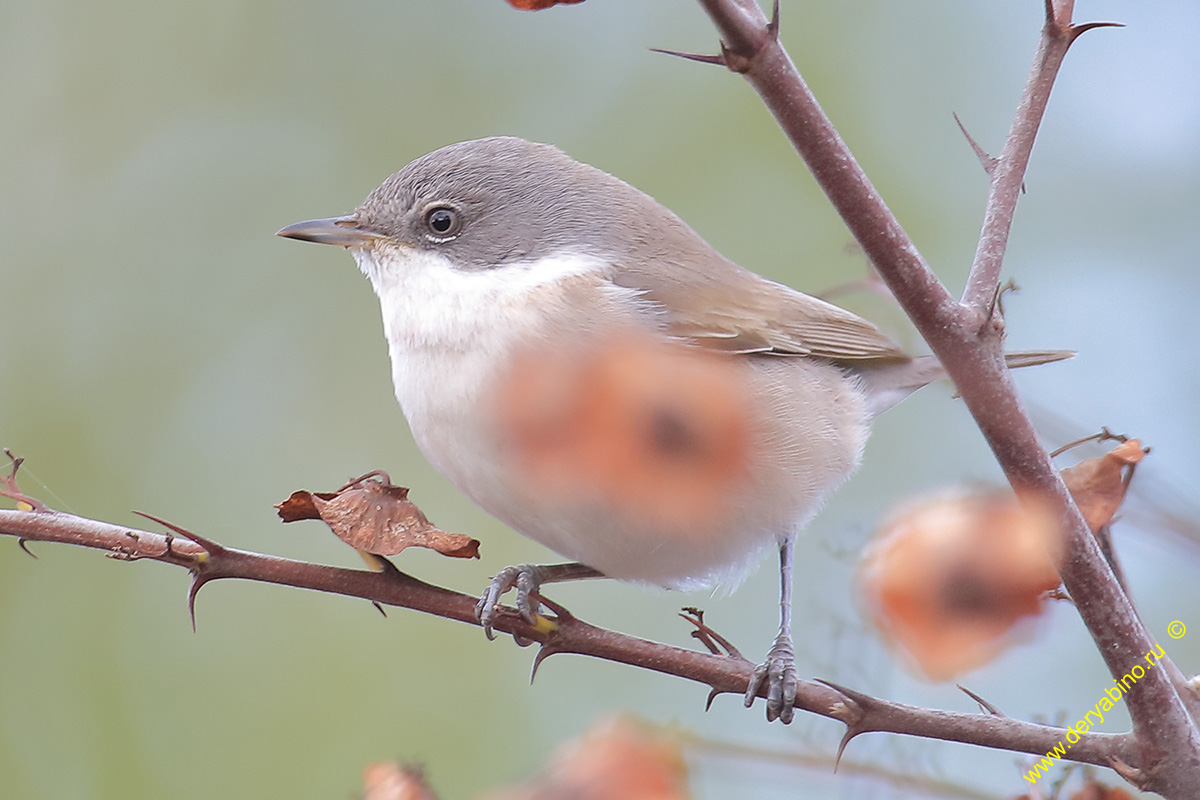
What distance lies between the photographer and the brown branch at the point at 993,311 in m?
1.43

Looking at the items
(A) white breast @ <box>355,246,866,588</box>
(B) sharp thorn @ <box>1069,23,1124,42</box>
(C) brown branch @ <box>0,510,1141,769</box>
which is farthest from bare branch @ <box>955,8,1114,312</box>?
(A) white breast @ <box>355,246,866,588</box>

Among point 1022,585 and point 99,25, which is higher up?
point 99,25

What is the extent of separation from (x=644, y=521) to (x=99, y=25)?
555 cm

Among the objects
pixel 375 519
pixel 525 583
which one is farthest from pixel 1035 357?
pixel 375 519

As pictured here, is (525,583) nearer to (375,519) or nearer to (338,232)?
(375,519)

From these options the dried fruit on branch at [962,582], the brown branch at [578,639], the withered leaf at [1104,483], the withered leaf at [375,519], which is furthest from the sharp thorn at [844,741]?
the withered leaf at [375,519]

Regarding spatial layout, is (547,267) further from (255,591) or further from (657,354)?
(255,591)

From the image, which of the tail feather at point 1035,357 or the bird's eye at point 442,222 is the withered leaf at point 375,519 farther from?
the tail feather at point 1035,357

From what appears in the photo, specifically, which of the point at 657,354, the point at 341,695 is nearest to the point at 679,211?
the point at 341,695

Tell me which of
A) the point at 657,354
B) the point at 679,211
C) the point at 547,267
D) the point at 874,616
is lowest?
the point at 874,616

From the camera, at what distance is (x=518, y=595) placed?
2.67 metres

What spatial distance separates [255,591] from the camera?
532 centimetres

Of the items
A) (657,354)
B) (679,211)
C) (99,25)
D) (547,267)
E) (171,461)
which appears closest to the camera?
(657,354)

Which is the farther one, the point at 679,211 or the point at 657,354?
the point at 679,211
